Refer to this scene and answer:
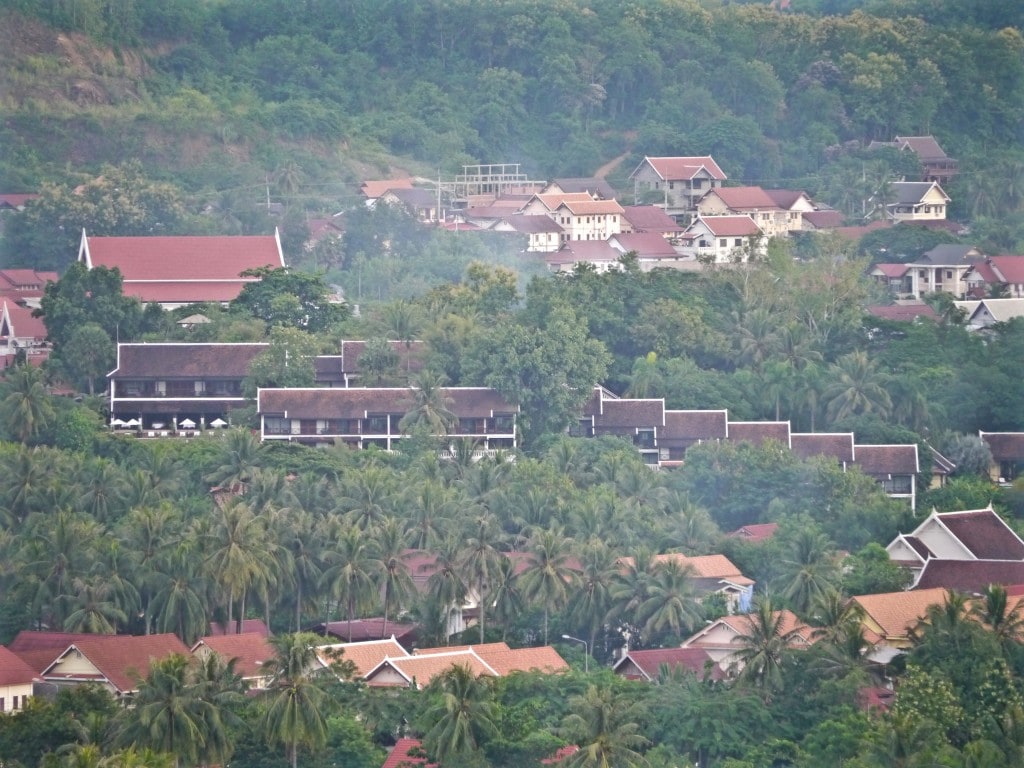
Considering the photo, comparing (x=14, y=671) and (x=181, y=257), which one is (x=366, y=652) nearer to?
(x=14, y=671)

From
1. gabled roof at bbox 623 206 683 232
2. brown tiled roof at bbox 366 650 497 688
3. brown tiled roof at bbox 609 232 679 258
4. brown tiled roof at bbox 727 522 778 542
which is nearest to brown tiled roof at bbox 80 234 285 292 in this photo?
brown tiled roof at bbox 609 232 679 258

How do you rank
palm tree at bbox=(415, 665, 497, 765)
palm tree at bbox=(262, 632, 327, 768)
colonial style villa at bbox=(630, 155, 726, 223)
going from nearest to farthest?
palm tree at bbox=(415, 665, 497, 765)
palm tree at bbox=(262, 632, 327, 768)
colonial style villa at bbox=(630, 155, 726, 223)

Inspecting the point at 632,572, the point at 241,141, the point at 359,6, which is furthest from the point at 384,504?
the point at 359,6

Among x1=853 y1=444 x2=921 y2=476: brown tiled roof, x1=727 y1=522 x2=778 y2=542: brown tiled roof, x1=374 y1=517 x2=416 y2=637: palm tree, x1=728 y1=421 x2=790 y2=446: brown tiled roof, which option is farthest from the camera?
x1=728 y1=421 x2=790 y2=446: brown tiled roof

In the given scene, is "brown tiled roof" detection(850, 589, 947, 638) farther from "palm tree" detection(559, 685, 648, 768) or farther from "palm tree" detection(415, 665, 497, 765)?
"palm tree" detection(415, 665, 497, 765)

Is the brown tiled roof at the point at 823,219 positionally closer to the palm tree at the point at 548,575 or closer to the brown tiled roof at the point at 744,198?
the brown tiled roof at the point at 744,198

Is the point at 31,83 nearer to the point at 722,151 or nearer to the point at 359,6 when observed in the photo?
the point at 359,6

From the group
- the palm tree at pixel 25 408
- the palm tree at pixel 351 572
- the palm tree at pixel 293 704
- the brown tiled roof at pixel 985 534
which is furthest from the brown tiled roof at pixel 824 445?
the palm tree at pixel 293 704

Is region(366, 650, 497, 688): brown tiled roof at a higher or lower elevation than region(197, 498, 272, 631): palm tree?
lower
